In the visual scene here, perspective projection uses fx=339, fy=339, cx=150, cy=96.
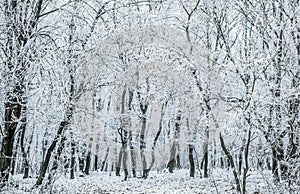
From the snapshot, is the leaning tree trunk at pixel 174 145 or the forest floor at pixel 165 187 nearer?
the forest floor at pixel 165 187

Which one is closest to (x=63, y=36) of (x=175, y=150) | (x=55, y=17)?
(x=55, y=17)

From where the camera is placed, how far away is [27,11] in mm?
7496

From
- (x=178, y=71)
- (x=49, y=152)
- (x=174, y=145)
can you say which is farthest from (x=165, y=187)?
(x=174, y=145)

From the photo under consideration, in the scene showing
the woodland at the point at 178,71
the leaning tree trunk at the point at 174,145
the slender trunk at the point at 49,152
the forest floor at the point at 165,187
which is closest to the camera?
the woodland at the point at 178,71

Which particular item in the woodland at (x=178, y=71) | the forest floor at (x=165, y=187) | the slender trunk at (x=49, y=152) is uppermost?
the woodland at (x=178, y=71)

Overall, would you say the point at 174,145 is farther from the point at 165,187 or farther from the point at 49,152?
the point at 49,152

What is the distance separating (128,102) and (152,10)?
6156 mm

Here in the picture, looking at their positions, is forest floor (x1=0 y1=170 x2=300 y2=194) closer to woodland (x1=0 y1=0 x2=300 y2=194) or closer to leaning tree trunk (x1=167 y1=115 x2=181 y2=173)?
woodland (x1=0 y1=0 x2=300 y2=194)

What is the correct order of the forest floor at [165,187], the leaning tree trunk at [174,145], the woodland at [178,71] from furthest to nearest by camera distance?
1. the leaning tree trunk at [174,145]
2. the forest floor at [165,187]
3. the woodland at [178,71]

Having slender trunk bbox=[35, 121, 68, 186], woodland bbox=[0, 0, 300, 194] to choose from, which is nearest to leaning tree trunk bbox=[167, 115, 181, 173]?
woodland bbox=[0, 0, 300, 194]

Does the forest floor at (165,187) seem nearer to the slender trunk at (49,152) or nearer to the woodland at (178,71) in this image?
the woodland at (178,71)

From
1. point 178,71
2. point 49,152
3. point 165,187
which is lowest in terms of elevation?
point 165,187

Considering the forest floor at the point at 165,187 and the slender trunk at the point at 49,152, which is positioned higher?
the slender trunk at the point at 49,152

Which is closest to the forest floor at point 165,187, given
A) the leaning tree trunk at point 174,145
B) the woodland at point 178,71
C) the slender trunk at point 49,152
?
the woodland at point 178,71
